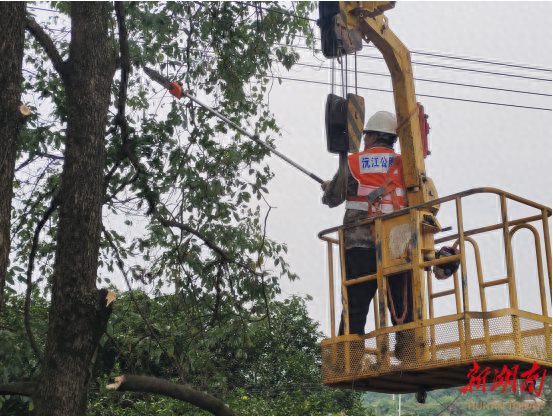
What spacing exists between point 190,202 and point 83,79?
272cm

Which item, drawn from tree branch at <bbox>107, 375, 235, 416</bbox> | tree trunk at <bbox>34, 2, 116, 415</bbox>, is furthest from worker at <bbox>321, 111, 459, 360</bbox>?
tree trunk at <bbox>34, 2, 116, 415</bbox>

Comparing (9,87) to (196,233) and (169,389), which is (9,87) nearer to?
(196,233)

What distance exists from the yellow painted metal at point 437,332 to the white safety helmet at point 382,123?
1.04m

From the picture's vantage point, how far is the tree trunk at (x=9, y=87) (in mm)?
8086

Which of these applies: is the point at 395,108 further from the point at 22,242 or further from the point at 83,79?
the point at 22,242

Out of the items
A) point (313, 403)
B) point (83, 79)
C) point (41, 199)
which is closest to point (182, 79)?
point (41, 199)

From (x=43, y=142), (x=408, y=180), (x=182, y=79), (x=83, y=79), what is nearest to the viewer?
(x=83, y=79)

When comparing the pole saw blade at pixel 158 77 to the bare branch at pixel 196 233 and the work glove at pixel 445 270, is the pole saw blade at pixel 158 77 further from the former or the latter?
the work glove at pixel 445 270

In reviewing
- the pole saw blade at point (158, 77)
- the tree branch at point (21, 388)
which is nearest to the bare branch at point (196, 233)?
the pole saw blade at point (158, 77)

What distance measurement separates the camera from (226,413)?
316 inches

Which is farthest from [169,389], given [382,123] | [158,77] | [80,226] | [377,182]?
[158,77]

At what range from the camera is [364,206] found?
9969 mm

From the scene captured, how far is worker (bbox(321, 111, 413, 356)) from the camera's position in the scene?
974cm

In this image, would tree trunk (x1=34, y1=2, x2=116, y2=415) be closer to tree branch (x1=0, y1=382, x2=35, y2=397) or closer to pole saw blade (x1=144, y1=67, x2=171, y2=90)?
tree branch (x1=0, y1=382, x2=35, y2=397)
